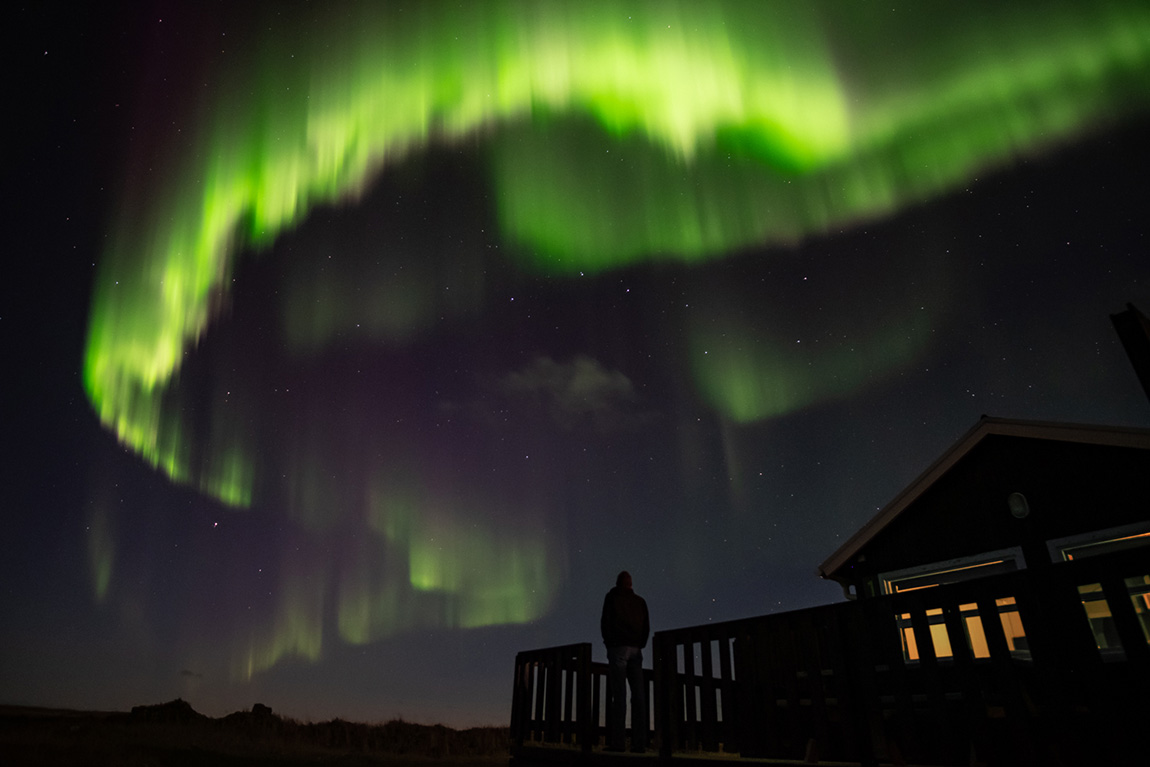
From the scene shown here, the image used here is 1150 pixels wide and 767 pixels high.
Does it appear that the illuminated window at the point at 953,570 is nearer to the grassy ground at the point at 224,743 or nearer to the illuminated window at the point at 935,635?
the illuminated window at the point at 935,635

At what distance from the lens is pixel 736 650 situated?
5.79 metres

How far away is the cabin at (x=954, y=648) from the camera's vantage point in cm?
353

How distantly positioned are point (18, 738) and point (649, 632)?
80.4 feet

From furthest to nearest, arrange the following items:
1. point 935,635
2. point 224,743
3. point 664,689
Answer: point 224,743 → point 935,635 → point 664,689

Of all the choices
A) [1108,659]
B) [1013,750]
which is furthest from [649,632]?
[1108,659]

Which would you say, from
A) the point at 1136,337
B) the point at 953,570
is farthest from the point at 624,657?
the point at 1136,337

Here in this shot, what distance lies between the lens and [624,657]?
7.39 m

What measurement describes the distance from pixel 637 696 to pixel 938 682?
13.0 ft

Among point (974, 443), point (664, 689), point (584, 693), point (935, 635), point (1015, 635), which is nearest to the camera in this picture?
point (664, 689)

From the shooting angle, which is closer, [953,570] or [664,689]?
[664,689]

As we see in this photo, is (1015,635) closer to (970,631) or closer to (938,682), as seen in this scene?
(970,631)

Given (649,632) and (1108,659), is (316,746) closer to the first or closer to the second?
(649,632)

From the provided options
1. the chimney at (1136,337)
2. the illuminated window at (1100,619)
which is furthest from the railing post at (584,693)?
the chimney at (1136,337)

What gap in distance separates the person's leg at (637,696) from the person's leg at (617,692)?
0.09m
